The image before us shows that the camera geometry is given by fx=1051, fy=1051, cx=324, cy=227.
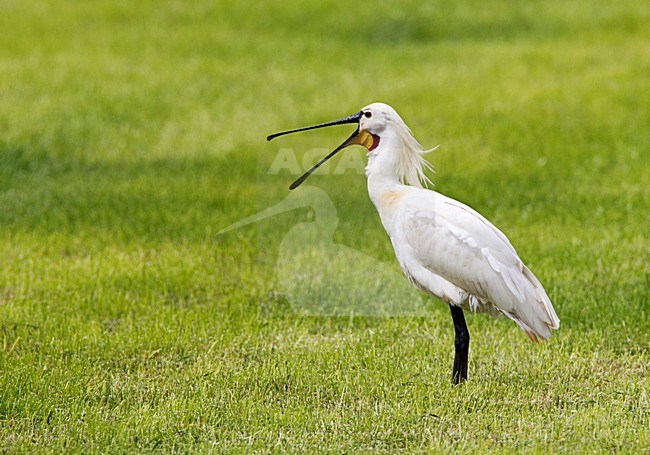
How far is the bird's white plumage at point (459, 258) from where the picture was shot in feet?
19.3

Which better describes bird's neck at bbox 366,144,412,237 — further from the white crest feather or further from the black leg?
the black leg

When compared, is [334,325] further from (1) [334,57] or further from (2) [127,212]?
(1) [334,57]

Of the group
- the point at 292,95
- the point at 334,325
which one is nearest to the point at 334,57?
the point at 292,95

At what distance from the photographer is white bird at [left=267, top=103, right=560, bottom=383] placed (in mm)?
5883

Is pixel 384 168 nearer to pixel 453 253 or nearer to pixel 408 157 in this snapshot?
pixel 408 157

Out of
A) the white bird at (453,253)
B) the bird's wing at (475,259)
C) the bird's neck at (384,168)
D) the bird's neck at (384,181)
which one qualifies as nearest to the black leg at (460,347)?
the white bird at (453,253)

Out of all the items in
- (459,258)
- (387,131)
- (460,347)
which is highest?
(387,131)

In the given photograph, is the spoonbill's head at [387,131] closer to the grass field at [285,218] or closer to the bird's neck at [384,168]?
the bird's neck at [384,168]

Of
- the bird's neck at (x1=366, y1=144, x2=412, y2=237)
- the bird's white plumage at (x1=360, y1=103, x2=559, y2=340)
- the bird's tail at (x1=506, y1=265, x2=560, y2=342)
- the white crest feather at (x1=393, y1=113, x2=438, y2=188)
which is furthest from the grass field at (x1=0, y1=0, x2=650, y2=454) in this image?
the white crest feather at (x1=393, y1=113, x2=438, y2=188)

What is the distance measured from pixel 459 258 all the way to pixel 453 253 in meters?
0.04

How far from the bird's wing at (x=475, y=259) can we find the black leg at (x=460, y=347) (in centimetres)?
21

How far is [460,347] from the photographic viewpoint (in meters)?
6.05

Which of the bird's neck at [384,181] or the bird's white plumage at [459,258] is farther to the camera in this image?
the bird's neck at [384,181]

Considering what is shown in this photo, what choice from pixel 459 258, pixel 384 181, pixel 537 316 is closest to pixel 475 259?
pixel 459 258
